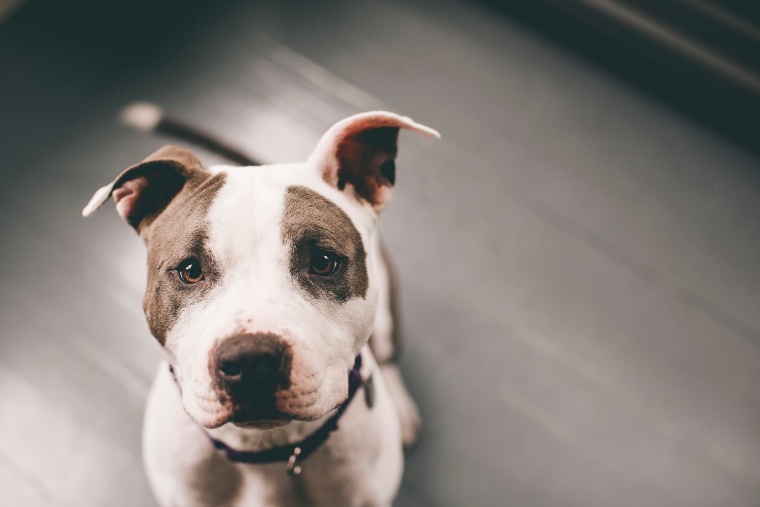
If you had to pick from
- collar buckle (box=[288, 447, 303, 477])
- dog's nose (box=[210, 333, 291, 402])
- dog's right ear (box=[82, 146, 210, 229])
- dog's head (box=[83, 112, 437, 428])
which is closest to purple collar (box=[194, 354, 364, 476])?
collar buckle (box=[288, 447, 303, 477])

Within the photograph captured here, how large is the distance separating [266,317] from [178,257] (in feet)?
0.70

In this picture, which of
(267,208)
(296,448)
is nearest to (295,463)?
(296,448)

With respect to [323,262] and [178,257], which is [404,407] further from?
[178,257]

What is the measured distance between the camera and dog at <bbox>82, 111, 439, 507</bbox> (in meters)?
0.98

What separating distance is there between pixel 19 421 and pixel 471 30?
2367 mm

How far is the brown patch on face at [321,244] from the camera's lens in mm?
1075

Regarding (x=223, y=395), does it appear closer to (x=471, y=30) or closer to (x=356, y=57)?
(x=356, y=57)

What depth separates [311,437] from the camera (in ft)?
4.06

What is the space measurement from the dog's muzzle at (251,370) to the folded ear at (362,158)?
407 millimetres

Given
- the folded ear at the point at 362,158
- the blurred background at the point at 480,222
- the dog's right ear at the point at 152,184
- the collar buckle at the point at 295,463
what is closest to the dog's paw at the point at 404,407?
the blurred background at the point at 480,222

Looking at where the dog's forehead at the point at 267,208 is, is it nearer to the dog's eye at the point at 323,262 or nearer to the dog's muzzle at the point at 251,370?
the dog's eye at the point at 323,262

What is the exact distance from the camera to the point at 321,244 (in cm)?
109

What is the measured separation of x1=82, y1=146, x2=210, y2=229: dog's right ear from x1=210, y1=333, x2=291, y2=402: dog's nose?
395 millimetres

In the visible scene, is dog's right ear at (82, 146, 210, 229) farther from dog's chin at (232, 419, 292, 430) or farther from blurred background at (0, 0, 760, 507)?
blurred background at (0, 0, 760, 507)
